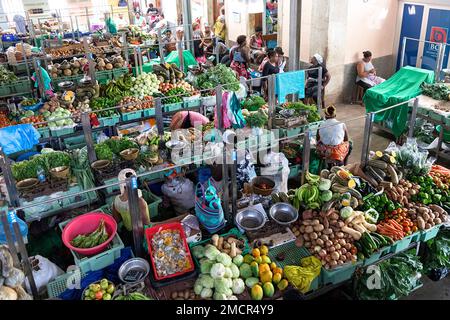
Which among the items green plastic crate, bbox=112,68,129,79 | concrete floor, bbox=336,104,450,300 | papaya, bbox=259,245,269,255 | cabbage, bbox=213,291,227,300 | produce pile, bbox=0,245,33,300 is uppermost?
green plastic crate, bbox=112,68,129,79

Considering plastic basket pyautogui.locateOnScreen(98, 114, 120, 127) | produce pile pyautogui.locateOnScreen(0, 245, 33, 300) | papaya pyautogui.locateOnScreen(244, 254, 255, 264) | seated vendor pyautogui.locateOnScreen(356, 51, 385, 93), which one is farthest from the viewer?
seated vendor pyautogui.locateOnScreen(356, 51, 385, 93)

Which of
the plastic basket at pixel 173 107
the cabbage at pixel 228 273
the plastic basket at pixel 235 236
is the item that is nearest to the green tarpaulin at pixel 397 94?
the plastic basket at pixel 173 107

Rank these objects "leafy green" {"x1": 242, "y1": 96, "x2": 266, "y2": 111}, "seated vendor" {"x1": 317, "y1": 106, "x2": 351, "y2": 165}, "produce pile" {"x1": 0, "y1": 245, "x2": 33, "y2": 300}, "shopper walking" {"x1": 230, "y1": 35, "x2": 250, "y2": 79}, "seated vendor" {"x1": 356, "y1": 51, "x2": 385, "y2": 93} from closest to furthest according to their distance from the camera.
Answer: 1. "produce pile" {"x1": 0, "y1": 245, "x2": 33, "y2": 300}
2. "seated vendor" {"x1": 317, "y1": 106, "x2": 351, "y2": 165}
3. "leafy green" {"x1": 242, "y1": 96, "x2": 266, "y2": 111}
4. "shopper walking" {"x1": 230, "y1": 35, "x2": 250, "y2": 79}
5. "seated vendor" {"x1": 356, "y1": 51, "x2": 385, "y2": 93}

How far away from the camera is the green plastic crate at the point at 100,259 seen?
4.33 metres

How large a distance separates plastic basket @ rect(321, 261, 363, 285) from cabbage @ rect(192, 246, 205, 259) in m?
1.22

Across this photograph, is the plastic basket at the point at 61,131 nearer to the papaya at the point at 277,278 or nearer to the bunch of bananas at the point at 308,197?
the bunch of bananas at the point at 308,197

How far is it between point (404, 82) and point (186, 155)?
533cm

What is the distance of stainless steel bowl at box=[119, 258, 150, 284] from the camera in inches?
163

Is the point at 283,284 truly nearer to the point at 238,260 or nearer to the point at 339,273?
the point at 238,260

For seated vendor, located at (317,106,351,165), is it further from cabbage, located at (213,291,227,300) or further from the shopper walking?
the shopper walking

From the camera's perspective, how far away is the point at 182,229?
4520 millimetres

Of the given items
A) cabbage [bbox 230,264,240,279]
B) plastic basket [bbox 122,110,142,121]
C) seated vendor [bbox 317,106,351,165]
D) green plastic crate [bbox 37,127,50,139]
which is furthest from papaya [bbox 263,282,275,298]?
green plastic crate [bbox 37,127,50,139]

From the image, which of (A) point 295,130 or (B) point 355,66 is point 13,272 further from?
(B) point 355,66

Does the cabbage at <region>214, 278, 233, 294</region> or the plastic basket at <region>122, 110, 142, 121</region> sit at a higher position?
the plastic basket at <region>122, 110, 142, 121</region>
